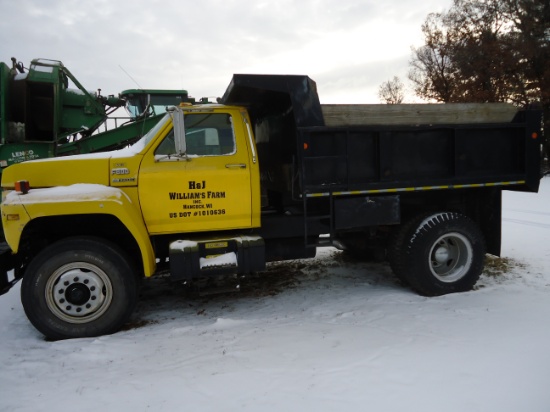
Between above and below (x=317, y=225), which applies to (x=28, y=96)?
above

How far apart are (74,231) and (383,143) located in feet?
11.8

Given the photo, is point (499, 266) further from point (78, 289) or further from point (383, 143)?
point (78, 289)

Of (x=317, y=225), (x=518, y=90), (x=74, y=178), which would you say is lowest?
(x=317, y=225)

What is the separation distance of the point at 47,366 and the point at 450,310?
13.1ft

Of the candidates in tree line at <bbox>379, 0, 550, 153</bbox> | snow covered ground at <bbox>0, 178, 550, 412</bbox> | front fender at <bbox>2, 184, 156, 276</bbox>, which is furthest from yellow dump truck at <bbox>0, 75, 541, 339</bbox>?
tree line at <bbox>379, 0, 550, 153</bbox>

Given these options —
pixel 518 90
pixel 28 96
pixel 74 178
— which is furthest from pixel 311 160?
pixel 518 90

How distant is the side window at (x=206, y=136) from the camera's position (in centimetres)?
464

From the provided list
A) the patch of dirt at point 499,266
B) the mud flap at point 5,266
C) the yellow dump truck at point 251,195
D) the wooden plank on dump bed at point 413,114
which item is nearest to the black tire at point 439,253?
the yellow dump truck at point 251,195

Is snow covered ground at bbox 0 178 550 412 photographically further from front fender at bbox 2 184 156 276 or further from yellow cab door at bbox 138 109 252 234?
yellow cab door at bbox 138 109 252 234

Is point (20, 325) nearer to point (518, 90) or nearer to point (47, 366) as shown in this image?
point (47, 366)

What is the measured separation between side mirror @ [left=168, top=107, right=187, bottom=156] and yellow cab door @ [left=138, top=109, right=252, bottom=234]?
13 centimetres

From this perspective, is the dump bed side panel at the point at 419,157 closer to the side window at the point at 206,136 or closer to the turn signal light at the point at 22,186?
the side window at the point at 206,136

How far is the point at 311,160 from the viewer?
473 cm

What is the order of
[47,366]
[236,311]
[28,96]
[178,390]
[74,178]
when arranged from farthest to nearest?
[28,96]
[236,311]
[74,178]
[47,366]
[178,390]
